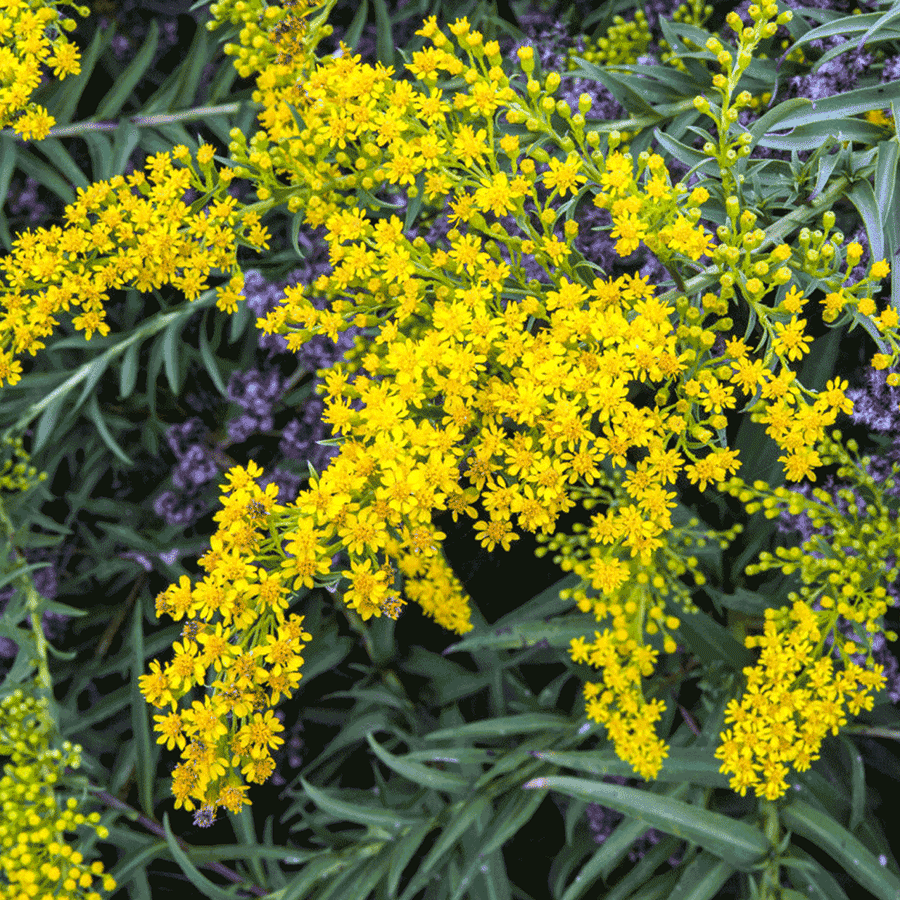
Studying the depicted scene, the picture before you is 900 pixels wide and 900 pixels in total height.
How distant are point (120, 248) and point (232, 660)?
30.8 inches

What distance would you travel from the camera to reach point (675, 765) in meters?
1.78

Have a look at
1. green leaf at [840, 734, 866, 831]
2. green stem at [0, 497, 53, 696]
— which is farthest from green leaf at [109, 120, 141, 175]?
green leaf at [840, 734, 866, 831]

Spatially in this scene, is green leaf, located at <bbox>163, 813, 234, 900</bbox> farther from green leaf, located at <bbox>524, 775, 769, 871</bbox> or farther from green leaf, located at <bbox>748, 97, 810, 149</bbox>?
green leaf, located at <bbox>748, 97, 810, 149</bbox>

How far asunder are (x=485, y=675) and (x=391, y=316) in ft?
3.73

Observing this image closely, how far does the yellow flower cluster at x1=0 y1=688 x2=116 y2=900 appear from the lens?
5.62ft

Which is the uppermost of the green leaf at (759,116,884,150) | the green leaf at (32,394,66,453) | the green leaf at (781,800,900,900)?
the green leaf at (759,116,884,150)

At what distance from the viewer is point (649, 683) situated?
77.9 inches

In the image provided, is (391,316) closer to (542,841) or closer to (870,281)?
(870,281)

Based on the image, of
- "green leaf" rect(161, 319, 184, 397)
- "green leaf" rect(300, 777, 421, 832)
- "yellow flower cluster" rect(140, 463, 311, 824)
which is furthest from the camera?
"green leaf" rect(161, 319, 184, 397)

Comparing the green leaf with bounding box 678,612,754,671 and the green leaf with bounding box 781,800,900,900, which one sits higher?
the green leaf with bounding box 678,612,754,671

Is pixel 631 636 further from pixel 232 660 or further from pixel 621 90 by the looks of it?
pixel 621 90

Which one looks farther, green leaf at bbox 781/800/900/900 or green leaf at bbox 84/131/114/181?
green leaf at bbox 84/131/114/181

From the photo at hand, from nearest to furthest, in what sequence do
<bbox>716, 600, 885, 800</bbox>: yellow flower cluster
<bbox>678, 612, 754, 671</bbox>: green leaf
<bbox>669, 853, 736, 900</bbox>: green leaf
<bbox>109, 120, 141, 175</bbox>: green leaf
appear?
1. <bbox>716, 600, 885, 800</bbox>: yellow flower cluster
2. <bbox>669, 853, 736, 900</bbox>: green leaf
3. <bbox>678, 612, 754, 671</bbox>: green leaf
4. <bbox>109, 120, 141, 175</bbox>: green leaf

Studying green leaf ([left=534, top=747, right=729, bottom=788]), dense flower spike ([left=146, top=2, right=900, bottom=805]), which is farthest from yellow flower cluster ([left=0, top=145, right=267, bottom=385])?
green leaf ([left=534, top=747, right=729, bottom=788])
